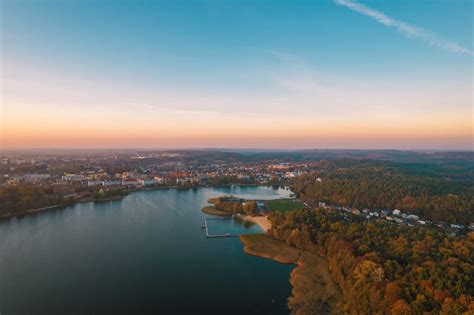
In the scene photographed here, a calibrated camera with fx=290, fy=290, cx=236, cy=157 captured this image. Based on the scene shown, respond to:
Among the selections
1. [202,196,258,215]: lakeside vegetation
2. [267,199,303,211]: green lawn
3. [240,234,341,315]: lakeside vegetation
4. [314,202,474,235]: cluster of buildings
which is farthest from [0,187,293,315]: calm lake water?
[314,202,474,235]: cluster of buildings

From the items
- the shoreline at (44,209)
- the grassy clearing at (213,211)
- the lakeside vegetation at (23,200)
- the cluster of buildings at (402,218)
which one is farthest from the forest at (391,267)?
the lakeside vegetation at (23,200)

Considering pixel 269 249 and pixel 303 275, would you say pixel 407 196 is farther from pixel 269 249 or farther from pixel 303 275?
pixel 303 275

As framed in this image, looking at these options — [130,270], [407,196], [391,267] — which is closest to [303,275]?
[391,267]

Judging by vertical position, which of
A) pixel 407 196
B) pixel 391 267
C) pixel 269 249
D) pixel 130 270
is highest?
pixel 391 267

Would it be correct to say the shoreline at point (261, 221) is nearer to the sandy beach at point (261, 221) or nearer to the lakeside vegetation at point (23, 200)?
the sandy beach at point (261, 221)

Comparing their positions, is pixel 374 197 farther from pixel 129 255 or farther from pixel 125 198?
pixel 125 198
